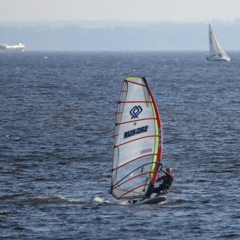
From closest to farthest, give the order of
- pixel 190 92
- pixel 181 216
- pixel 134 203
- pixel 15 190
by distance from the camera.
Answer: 1. pixel 181 216
2. pixel 134 203
3. pixel 15 190
4. pixel 190 92

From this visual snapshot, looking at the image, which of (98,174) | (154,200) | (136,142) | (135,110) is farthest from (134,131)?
(98,174)

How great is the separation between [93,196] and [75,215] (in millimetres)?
4574

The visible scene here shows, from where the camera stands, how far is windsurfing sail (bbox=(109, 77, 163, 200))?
40.5 m

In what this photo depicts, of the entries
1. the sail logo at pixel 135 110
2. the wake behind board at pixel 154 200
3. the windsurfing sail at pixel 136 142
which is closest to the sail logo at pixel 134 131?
the windsurfing sail at pixel 136 142

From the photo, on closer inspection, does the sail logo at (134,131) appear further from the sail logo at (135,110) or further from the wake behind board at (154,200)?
the wake behind board at (154,200)

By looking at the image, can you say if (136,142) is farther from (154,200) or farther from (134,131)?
(154,200)

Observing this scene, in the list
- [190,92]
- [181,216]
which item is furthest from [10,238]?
[190,92]

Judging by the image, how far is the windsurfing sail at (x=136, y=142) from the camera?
133 ft

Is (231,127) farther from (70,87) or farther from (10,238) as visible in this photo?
(70,87)

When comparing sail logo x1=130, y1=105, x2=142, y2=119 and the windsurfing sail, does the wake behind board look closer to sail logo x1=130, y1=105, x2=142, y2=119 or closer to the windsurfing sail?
the windsurfing sail

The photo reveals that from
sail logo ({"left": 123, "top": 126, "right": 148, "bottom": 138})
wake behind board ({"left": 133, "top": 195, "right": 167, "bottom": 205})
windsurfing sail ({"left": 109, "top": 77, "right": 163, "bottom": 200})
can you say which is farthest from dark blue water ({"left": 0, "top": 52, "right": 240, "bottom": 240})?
sail logo ({"left": 123, "top": 126, "right": 148, "bottom": 138})

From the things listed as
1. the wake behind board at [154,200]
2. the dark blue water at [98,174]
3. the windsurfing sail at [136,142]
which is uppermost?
the windsurfing sail at [136,142]

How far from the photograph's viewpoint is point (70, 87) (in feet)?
432

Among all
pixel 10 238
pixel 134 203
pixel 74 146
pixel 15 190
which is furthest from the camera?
pixel 74 146
